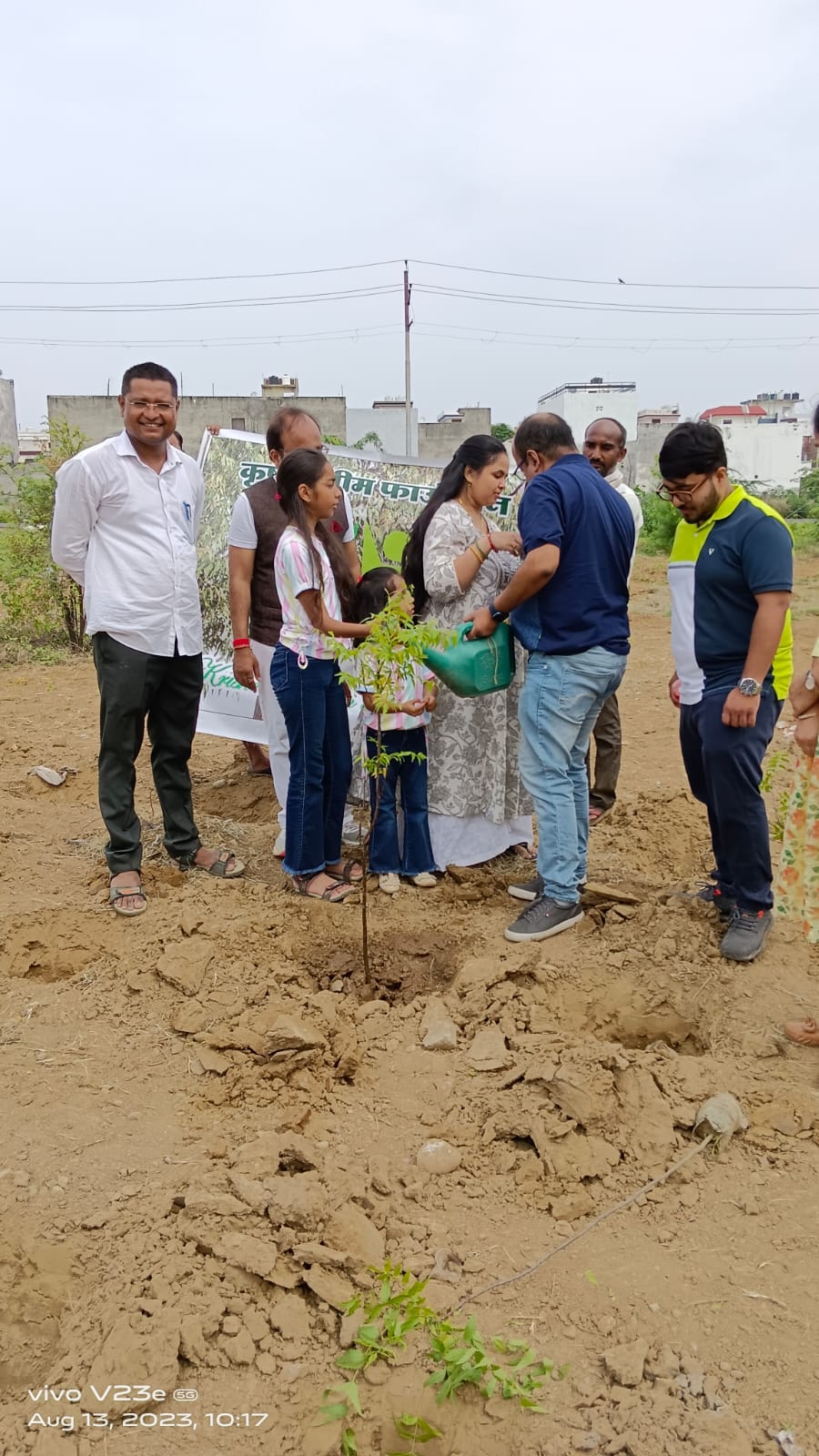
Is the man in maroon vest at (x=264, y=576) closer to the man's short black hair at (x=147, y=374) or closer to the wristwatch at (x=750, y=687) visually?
the man's short black hair at (x=147, y=374)

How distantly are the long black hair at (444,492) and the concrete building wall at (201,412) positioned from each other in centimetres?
2368

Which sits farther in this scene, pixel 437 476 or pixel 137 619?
pixel 437 476

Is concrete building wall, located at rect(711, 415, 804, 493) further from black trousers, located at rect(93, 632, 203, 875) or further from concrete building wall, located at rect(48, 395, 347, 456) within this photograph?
black trousers, located at rect(93, 632, 203, 875)

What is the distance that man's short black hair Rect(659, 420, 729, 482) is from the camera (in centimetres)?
322

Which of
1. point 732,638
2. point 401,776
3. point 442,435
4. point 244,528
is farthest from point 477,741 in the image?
point 442,435

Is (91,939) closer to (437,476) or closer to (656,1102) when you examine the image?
(656,1102)

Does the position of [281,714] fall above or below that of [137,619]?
below

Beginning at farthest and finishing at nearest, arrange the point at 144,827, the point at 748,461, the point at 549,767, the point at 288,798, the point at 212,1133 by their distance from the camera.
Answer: the point at 748,461, the point at 144,827, the point at 288,798, the point at 549,767, the point at 212,1133

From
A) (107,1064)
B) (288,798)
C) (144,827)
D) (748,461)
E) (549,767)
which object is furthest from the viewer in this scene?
(748,461)

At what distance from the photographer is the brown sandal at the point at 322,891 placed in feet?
13.4

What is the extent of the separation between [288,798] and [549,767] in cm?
106

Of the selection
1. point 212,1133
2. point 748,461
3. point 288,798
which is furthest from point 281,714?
point 748,461

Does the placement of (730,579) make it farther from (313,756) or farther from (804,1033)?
(313,756)

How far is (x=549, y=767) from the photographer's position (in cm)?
374
